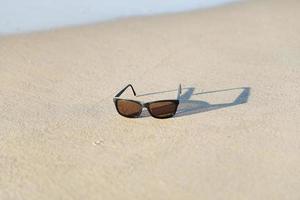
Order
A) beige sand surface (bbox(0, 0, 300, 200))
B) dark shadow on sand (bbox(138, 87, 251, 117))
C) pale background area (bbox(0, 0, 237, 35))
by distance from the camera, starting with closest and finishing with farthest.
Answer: beige sand surface (bbox(0, 0, 300, 200))
dark shadow on sand (bbox(138, 87, 251, 117))
pale background area (bbox(0, 0, 237, 35))

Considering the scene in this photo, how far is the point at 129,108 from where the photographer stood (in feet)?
6.74

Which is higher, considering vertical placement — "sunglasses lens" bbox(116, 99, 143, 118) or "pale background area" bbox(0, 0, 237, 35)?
"pale background area" bbox(0, 0, 237, 35)

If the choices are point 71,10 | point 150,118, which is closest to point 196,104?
point 150,118

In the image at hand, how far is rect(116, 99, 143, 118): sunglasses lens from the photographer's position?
204cm

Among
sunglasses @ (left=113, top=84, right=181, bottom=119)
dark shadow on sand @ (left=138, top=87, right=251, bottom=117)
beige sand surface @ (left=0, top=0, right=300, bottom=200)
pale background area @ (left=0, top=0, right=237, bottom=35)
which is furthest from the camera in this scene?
pale background area @ (left=0, top=0, right=237, bottom=35)

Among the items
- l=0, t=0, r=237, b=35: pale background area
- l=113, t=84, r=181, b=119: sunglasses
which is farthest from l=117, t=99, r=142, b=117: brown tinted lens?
l=0, t=0, r=237, b=35: pale background area

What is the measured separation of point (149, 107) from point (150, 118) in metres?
0.08

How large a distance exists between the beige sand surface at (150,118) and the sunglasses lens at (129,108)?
0.12 feet

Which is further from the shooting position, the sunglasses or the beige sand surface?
the sunglasses

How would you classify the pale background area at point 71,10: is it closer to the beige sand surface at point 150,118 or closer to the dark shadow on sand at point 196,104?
the beige sand surface at point 150,118

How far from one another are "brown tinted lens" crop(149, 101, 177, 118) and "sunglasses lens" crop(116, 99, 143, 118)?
0.05 metres

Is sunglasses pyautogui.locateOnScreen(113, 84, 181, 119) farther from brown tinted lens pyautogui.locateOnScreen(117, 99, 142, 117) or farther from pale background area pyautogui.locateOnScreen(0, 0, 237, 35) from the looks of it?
pale background area pyautogui.locateOnScreen(0, 0, 237, 35)

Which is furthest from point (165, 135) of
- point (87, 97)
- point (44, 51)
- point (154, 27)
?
point (154, 27)

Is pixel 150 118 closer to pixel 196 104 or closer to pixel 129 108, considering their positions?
pixel 129 108
